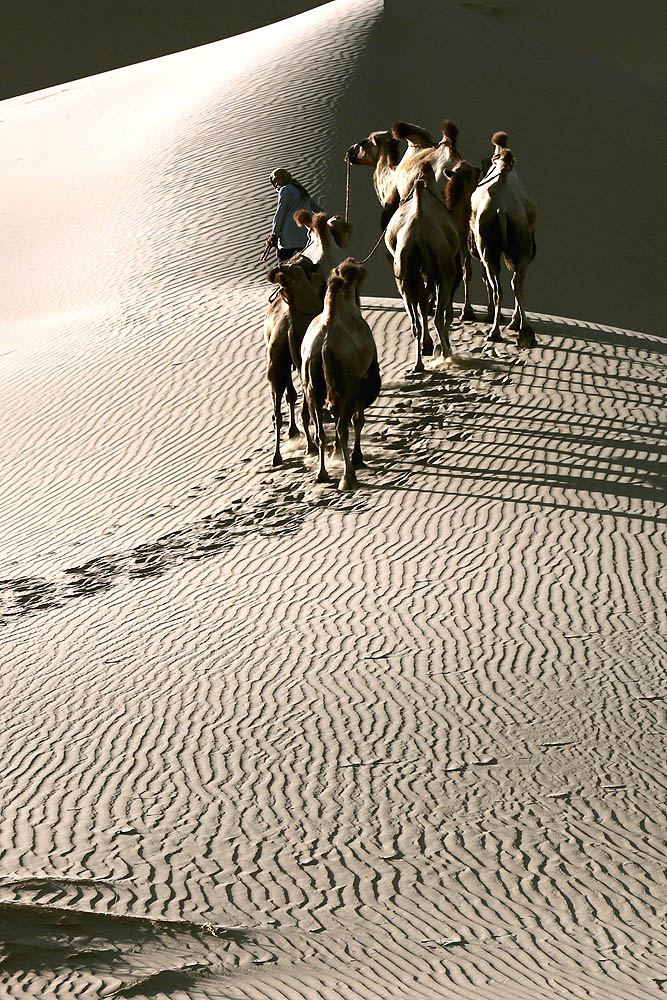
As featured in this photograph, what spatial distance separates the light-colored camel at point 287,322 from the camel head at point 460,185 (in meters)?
2.50

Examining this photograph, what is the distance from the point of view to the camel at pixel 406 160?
14.6 m

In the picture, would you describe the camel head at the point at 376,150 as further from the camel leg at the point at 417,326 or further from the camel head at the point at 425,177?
the camel leg at the point at 417,326

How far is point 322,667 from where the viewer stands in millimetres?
8156

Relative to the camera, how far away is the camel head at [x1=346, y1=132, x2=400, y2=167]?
15336mm

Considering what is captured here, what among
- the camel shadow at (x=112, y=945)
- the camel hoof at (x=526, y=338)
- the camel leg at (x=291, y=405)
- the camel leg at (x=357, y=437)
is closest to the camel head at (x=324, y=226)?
the camel leg at (x=291, y=405)

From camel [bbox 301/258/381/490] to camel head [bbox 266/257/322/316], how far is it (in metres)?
0.73

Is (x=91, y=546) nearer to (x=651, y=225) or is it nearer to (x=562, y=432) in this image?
(x=562, y=432)

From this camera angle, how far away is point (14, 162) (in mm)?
28516

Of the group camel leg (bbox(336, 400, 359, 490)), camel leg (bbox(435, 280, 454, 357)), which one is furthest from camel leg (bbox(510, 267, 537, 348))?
camel leg (bbox(336, 400, 359, 490))

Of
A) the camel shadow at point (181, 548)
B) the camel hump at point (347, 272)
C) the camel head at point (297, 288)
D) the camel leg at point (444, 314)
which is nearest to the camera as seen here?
the camel shadow at point (181, 548)

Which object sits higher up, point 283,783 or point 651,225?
point 283,783

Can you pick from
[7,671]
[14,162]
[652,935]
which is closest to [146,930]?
[652,935]

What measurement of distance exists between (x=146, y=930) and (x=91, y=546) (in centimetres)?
639

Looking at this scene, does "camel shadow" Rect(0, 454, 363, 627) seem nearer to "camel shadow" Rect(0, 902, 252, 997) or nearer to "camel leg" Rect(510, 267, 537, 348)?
"camel leg" Rect(510, 267, 537, 348)
